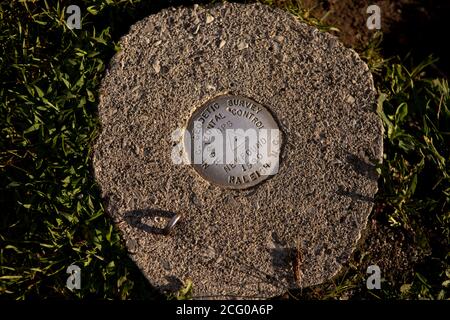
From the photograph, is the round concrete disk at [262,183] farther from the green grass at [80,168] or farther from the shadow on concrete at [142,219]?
the green grass at [80,168]

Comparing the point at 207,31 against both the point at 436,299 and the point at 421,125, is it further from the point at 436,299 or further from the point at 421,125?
the point at 436,299

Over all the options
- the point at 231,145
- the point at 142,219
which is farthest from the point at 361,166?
the point at 142,219

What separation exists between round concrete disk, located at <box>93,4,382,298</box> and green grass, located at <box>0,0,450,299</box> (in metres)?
0.11

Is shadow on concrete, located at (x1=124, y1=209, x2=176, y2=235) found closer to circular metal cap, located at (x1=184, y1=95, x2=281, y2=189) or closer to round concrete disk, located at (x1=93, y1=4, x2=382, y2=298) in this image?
round concrete disk, located at (x1=93, y1=4, x2=382, y2=298)

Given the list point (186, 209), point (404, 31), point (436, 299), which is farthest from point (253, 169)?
point (404, 31)

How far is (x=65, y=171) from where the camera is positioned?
2541 mm

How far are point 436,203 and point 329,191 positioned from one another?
57 centimetres

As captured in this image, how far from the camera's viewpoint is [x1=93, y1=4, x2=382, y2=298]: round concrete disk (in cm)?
254

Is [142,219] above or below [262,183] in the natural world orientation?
below

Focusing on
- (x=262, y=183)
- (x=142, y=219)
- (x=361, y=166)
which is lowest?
(x=142, y=219)

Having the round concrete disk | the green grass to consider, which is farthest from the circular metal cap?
the green grass

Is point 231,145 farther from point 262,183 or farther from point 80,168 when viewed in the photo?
point 80,168

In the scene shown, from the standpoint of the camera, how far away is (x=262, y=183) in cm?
259

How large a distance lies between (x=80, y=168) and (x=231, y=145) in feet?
2.47
